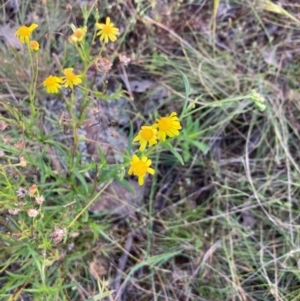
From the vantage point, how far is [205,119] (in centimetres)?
158

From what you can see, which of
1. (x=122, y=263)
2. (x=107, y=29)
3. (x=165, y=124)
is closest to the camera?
(x=165, y=124)

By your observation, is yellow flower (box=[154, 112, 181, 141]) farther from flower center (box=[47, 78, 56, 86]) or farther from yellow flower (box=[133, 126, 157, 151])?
flower center (box=[47, 78, 56, 86])

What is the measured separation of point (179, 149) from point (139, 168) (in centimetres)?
53

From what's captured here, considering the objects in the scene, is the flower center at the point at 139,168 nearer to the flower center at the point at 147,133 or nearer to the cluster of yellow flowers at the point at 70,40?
the flower center at the point at 147,133

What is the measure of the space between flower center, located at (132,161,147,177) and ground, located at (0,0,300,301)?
0.84ft

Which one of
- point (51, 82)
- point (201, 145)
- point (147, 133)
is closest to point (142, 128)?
point (147, 133)

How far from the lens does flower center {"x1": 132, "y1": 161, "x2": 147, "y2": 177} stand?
3.26 feet

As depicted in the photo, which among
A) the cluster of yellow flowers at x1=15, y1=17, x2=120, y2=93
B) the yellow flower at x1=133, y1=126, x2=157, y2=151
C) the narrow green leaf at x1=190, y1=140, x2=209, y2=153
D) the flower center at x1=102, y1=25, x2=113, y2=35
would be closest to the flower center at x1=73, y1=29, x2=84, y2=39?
the cluster of yellow flowers at x1=15, y1=17, x2=120, y2=93

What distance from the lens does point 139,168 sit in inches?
39.2

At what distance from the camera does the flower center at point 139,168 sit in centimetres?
99

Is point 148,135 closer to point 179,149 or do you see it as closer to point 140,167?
point 140,167

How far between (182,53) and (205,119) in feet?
0.78

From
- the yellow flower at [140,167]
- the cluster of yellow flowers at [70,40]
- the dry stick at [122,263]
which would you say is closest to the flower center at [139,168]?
the yellow flower at [140,167]

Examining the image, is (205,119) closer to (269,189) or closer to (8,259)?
(269,189)
